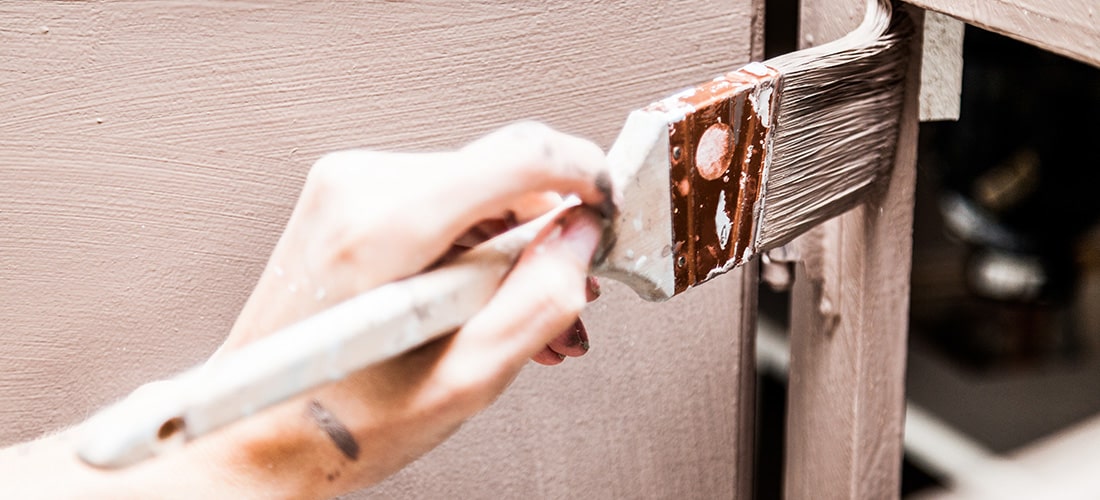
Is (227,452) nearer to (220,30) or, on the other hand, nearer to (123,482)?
(123,482)

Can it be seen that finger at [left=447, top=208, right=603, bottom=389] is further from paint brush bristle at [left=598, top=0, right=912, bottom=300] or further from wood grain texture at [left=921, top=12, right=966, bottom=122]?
wood grain texture at [left=921, top=12, right=966, bottom=122]

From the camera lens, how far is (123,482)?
43 centimetres

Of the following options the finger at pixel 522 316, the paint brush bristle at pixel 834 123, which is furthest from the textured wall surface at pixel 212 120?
the finger at pixel 522 316

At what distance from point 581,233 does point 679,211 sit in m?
0.07

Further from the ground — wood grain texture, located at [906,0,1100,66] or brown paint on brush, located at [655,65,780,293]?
wood grain texture, located at [906,0,1100,66]

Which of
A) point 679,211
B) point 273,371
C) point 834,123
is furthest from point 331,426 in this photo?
point 834,123

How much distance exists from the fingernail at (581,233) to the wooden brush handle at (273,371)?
0.06 m

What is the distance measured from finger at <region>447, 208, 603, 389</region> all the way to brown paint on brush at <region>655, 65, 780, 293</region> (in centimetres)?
9

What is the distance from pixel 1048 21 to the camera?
0.42 m

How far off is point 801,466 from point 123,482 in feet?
1.48

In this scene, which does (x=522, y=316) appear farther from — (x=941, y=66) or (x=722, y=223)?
(x=941, y=66)

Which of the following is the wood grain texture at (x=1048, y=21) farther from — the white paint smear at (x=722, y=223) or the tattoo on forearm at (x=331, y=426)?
the tattoo on forearm at (x=331, y=426)

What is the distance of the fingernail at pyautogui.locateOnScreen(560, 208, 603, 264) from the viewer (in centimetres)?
39

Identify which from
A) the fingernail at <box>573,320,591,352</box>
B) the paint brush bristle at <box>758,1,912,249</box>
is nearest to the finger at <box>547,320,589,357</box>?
the fingernail at <box>573,320,591,352</box>
